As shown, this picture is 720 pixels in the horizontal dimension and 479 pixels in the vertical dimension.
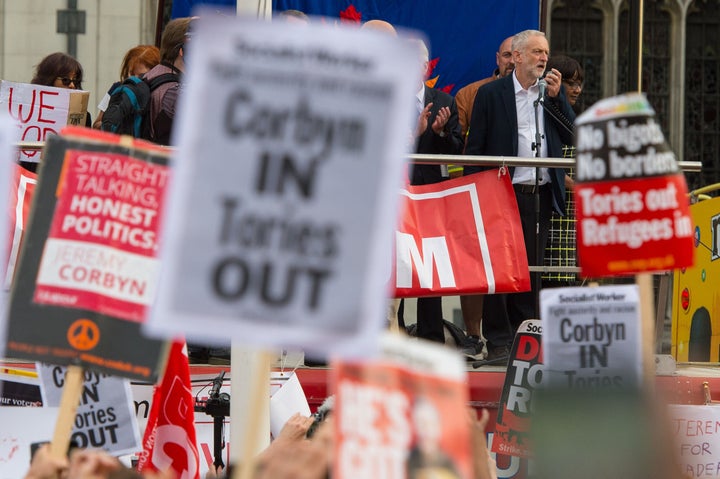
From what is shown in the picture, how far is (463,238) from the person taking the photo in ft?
25.0

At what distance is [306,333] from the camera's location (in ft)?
10.9

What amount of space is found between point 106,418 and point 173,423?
656mm

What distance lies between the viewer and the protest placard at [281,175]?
3367 millimetres

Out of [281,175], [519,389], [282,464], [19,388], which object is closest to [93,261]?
[282,464]

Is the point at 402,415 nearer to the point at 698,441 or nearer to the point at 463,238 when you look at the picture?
the point at 698,441

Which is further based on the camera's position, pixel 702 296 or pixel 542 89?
pixel 702 296

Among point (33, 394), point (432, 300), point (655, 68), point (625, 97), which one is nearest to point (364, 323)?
point (625, 97)

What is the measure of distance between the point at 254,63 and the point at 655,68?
14640 millimetres

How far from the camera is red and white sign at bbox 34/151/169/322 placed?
15.4 feet

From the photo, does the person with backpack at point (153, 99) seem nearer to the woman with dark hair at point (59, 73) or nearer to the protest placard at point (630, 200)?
the woman with dark hair at point (59, 73)

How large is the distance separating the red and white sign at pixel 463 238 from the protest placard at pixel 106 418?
1949 mm

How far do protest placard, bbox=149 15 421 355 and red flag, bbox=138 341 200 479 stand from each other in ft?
10.1

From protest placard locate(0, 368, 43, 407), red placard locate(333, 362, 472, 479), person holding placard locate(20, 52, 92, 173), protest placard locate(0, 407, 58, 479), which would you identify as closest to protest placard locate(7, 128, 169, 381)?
protest placard locate(0, 407, 58, 479)

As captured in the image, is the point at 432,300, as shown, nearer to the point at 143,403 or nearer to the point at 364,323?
the point at 143,403
